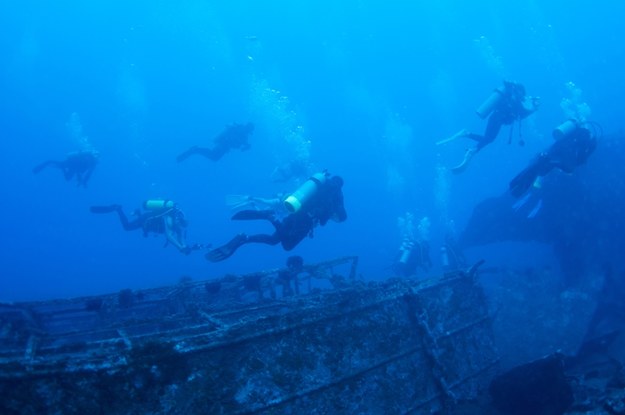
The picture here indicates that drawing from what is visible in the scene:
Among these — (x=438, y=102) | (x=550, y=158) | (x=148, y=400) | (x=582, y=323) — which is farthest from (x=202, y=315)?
(x=438, y=102)

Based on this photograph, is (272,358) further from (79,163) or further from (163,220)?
(79,163)

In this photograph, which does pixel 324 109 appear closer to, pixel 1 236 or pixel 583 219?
pixel 1 236

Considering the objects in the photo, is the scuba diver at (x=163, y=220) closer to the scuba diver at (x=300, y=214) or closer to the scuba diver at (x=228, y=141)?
the scuba diver at (x=300, y=214)

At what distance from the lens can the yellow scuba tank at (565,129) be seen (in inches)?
371

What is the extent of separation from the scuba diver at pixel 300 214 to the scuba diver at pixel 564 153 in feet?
11.5

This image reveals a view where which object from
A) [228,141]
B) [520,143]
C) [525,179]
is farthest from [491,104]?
[228,141]

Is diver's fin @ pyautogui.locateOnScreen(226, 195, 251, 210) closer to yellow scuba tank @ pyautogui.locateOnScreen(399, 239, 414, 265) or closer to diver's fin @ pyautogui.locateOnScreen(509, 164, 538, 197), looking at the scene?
yellow scuba tank @ pyautogui.locateOnScreen(399, 239, 414, 265)

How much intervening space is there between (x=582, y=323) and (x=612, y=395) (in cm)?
627

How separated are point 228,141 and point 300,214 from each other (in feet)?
35.9

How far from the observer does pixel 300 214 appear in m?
7.20

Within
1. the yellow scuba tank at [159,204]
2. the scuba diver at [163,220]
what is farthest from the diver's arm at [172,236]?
the yellow scuba tank at [159,204]

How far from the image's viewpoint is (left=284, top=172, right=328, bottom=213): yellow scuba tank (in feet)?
23.0

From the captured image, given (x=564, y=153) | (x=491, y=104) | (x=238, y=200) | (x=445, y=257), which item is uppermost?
(x=238, y=200)

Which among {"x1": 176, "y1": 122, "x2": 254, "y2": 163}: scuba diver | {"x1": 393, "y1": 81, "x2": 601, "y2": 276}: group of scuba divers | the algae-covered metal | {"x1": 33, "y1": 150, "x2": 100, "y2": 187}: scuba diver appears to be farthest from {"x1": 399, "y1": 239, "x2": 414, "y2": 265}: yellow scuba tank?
{"x1": 33, "y1": 150, "x2": 100, "y2": 187}: scuba diver
